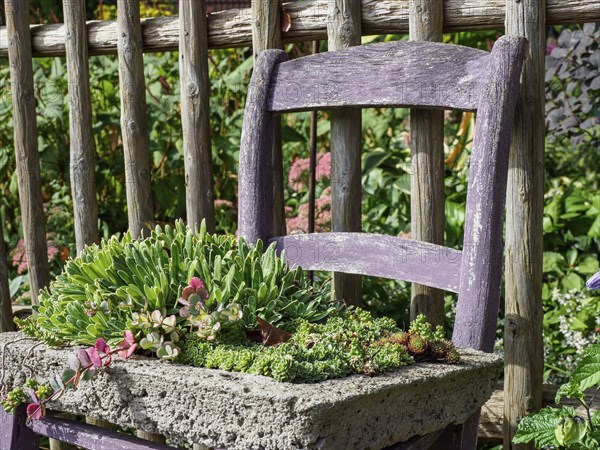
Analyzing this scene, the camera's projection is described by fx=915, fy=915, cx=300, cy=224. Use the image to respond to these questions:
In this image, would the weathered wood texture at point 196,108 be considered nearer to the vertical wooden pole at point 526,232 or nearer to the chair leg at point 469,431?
the vertical wooden pole at point 526,232

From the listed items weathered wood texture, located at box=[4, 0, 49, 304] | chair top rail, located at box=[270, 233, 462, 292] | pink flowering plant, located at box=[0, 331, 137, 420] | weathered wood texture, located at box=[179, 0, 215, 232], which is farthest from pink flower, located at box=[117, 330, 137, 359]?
weathered wood texture, located at box=[4, 0, 49, 304]

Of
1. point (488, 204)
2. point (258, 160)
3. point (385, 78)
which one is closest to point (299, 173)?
point (258, 160)

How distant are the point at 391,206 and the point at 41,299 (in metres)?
2.06

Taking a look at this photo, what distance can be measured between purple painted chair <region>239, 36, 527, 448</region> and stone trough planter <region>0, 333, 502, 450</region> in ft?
0.75

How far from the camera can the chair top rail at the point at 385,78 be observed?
213 cm

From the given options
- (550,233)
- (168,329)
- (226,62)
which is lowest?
(550,233)

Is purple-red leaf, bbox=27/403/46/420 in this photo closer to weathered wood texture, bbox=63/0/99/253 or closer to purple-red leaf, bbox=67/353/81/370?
purple-red leaf, bbox=67/353/81/370

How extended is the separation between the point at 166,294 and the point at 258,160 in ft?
2.16

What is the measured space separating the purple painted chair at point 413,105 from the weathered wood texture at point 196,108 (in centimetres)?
33

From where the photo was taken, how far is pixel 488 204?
1983 mm

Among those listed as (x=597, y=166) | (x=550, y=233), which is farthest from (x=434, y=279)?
(x=597, y=166)

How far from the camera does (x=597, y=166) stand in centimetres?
443

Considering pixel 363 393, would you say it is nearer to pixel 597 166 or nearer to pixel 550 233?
pixel 550 233

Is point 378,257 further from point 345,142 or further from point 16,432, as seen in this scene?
point 16,432
